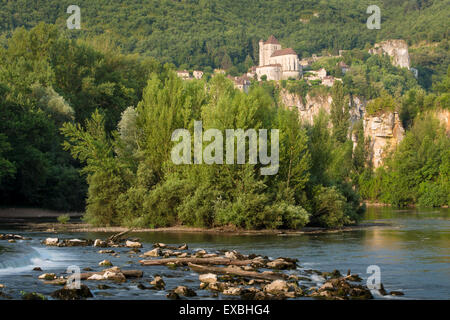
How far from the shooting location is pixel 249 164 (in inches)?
1617

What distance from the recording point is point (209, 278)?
22.0m

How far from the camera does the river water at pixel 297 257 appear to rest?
21.6 meters

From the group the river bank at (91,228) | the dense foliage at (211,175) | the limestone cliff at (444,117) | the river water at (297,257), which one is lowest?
the river bank at (91,228)

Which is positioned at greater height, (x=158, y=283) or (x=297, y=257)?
Answer: (x=158, y=283)

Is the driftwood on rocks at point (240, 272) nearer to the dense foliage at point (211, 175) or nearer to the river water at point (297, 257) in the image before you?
the river water at point (297, 257)

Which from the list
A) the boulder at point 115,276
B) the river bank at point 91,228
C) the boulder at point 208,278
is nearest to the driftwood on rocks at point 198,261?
the boulder at point 208,278

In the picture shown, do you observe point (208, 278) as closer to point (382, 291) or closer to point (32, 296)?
point (382, 291)

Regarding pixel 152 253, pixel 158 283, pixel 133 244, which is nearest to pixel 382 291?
pixel 158 283

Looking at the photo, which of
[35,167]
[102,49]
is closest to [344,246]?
[35,167]

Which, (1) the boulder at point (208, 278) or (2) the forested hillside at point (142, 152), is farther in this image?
(2) the forested hillside at point (142, 152)

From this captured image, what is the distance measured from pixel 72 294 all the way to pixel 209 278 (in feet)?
14.9

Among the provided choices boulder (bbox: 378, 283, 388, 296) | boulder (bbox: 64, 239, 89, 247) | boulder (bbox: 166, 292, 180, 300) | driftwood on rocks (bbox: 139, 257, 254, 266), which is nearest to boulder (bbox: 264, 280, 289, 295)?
boulder (bbox: 166, 292, 180, 300)

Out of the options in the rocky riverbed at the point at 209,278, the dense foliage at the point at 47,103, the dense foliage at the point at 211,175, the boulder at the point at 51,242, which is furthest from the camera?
the dense foliage at the point at 47,103

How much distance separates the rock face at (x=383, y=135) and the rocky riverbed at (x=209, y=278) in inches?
3431
